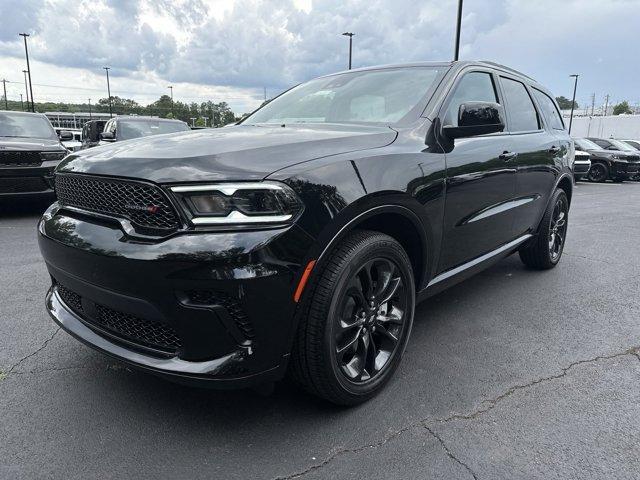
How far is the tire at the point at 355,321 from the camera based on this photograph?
213 cm

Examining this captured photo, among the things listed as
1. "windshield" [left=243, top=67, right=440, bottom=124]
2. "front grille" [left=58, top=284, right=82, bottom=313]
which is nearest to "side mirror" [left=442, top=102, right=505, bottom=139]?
"windshield" [left=243, top=67, right=440, bottom=124]

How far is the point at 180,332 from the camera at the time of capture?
6.43 ft

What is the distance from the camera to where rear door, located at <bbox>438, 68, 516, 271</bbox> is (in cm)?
297

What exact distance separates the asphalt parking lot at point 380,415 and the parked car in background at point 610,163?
17.3 m

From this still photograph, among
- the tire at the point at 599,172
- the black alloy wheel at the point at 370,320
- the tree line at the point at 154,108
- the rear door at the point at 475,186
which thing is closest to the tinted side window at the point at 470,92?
the rear door at the point at 475,186

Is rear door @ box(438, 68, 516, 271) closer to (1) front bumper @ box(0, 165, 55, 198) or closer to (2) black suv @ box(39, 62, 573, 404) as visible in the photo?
(2) black suv @ box(39, 62, 573, 404)

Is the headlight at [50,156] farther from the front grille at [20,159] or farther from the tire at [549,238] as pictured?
the tire at [549,238]

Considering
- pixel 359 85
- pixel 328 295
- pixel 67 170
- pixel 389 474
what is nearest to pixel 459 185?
pixel 359 85

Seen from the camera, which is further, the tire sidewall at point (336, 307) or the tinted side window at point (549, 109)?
the tinted side window at point (549, 109)

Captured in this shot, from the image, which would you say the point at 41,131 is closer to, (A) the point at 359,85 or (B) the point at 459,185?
(A) the point at 359,85

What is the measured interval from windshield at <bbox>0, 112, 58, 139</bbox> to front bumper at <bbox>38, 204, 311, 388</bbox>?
748 cm

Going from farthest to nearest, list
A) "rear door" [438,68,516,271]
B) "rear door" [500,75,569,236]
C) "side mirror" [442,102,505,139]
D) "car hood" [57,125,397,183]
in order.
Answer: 1. "rear door" [500,75,569,236]
2. "rear door" [438,68,516,271]
3. "side mirror" [442,102,505,139]
4. "car hood" [57,125,397,183]

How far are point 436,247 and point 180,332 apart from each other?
1.58m

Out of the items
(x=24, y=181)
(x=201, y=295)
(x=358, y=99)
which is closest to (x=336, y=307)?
(x=201, y=295)
